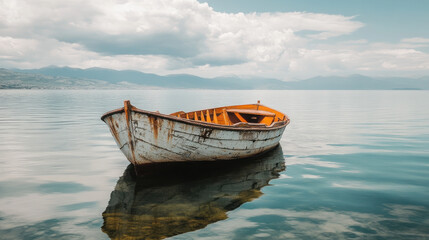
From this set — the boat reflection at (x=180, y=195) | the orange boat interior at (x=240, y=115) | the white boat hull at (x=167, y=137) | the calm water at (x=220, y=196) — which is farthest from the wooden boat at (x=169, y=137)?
the orange boat interior at (x=240, y=115)

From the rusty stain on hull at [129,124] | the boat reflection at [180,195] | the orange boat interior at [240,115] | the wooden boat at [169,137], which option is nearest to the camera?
the boat reflection at [180,195]

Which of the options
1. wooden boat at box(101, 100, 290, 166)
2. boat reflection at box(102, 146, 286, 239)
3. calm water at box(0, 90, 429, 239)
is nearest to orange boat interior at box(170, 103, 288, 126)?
calm water at box(0, 90, 429, 239)

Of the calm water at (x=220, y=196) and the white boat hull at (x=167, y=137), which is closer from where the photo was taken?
the calm water at (x=220, y=196)

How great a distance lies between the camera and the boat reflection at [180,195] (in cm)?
702

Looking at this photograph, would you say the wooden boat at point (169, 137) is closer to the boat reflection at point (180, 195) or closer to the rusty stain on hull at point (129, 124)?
the rusty stain on hull at point (129, 124)

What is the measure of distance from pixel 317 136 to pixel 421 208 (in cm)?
1387

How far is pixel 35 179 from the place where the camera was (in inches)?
423

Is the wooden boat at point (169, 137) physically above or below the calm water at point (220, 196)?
above

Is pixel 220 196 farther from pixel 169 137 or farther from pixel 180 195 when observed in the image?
pixel 169 137

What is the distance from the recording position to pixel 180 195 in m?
9.21

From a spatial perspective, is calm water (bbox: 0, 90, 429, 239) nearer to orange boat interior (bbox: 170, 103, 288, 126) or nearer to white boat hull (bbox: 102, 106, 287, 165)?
white boat hull (bbox: 102, 106, 287, 165)

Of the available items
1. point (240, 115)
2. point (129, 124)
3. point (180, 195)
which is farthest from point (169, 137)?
point (240, 115)

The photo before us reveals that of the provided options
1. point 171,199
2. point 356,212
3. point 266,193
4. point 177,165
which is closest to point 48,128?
point 177,165

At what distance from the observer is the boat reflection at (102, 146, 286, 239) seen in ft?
23.0
